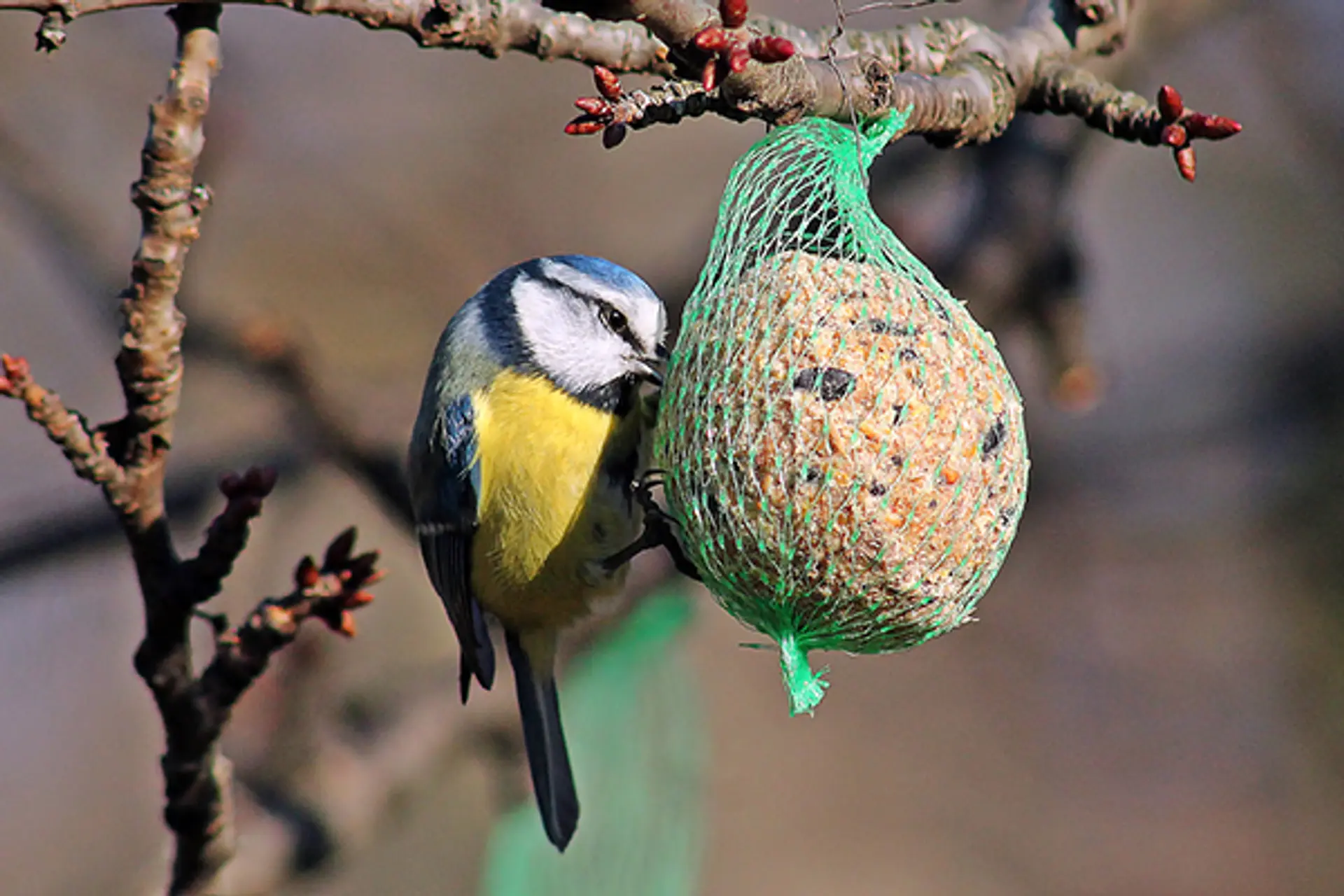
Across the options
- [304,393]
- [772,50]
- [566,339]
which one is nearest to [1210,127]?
[772,50]

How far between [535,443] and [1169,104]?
116 centimetres

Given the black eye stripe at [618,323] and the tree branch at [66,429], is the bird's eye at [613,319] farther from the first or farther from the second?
the tree branch at [66,429]

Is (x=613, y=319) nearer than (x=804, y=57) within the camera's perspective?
No

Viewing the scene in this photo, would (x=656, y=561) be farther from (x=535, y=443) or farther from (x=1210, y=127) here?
(x=1210, y=127)

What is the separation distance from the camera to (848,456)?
167cm

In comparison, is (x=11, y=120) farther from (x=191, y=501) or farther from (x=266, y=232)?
(x=191, y=501)

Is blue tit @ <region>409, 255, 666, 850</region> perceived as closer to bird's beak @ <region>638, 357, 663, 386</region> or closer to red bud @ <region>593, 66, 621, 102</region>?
bird's beak @ <region>638, 357, 663, 386</region>

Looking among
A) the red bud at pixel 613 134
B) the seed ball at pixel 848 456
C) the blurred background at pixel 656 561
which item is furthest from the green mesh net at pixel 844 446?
the blurred background at pixel 656 561

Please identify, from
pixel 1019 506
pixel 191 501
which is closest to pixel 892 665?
pixel 191 501

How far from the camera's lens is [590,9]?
1.26m

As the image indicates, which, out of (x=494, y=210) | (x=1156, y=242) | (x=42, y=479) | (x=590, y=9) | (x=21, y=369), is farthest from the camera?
(x=1156, y=242)

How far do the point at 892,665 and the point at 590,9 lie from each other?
4.77 metres

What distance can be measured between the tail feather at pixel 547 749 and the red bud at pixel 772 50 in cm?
163

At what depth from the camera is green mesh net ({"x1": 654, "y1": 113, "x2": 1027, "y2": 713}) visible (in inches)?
65.9
